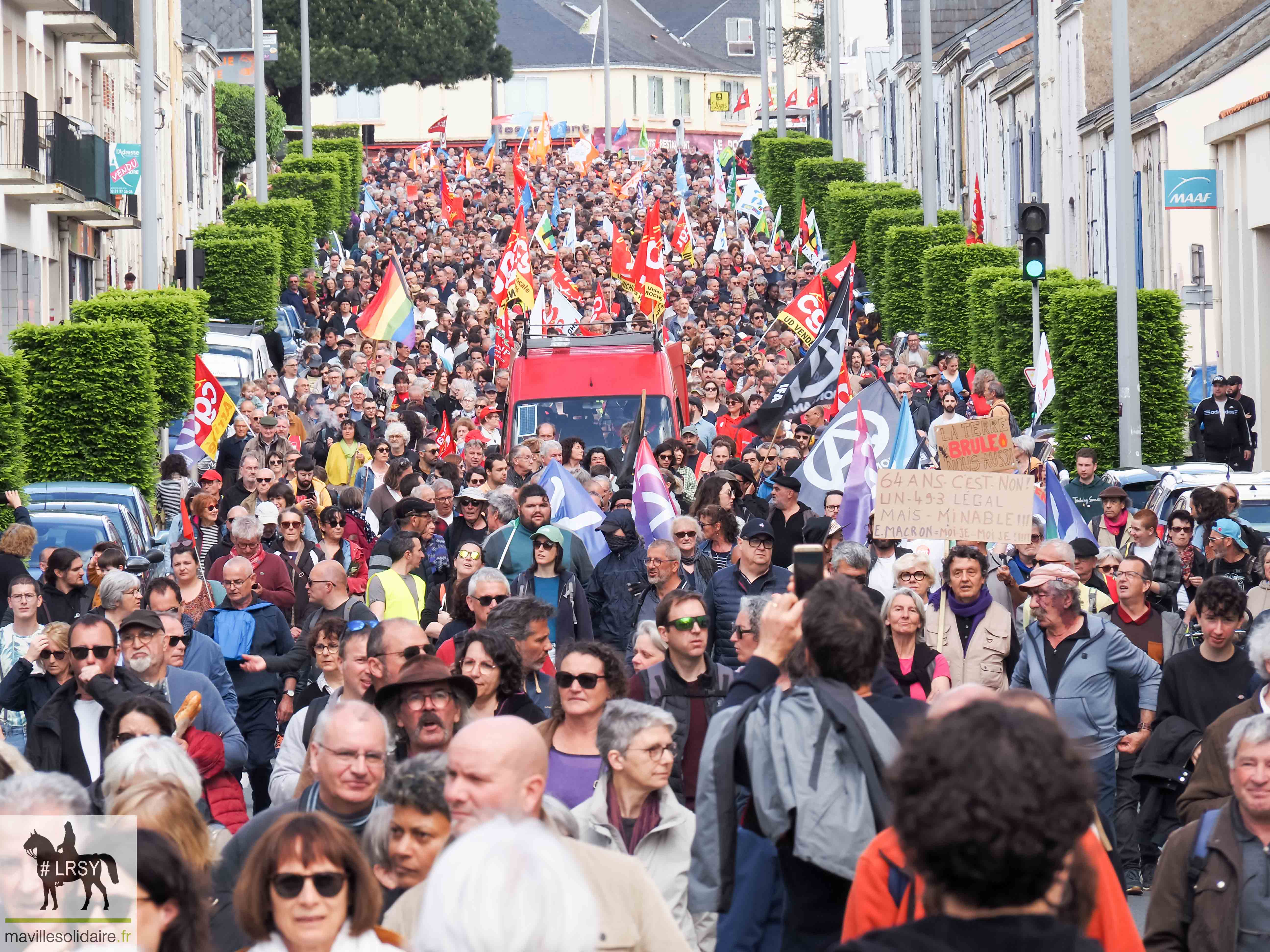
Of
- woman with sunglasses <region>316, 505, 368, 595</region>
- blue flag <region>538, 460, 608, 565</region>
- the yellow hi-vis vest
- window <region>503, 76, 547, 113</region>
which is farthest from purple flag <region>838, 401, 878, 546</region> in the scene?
window <region>503, 76, 547, 113</region>

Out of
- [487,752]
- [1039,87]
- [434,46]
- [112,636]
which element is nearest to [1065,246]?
[1039,87]

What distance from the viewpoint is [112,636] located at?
8.46 metres

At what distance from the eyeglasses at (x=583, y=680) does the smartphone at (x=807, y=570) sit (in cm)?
158

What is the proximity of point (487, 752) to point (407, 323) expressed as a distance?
82.7 feet

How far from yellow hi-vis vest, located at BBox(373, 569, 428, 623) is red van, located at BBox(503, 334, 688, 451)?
Answer: 27.5 feet

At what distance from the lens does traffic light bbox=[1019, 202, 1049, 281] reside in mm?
22188

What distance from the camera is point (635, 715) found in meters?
6.39

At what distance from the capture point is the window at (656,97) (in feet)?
420

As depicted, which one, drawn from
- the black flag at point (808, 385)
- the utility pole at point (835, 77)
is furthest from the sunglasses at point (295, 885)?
the utility pole at point (835, 77)

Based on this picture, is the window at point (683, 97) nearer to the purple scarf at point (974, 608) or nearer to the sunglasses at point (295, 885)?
the purple scarf at point (974, 608)

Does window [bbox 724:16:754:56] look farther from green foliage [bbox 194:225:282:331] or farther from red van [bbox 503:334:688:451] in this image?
red van [bbox 503:334:688:451]

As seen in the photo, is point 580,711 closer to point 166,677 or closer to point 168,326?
point 166,677

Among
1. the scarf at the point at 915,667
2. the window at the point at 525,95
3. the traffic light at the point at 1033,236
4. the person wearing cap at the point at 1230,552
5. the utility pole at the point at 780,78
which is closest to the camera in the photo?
the scarf at the point at 915,667

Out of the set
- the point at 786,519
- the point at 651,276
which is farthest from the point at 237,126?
the point at 786,519
